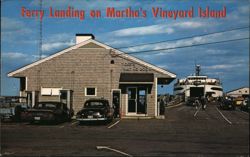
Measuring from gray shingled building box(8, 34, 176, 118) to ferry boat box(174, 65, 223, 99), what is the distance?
129 feet

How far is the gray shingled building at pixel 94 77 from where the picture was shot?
29.8 metres

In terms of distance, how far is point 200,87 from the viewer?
7000cm

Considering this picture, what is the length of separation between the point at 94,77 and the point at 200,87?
42.2 m

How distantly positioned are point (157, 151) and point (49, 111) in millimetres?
11515

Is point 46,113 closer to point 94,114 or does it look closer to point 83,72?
point 94,114

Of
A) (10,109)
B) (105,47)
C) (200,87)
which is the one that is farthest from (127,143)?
(200,87)

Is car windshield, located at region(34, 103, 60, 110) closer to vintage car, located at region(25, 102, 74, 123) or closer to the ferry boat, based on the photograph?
vintage car, located at region(25, 102, 74, 123)

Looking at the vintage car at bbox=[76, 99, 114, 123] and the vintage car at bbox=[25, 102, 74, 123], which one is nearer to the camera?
the vintage car at bbox=[76, 99, 114, 123]

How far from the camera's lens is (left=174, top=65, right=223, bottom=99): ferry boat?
6931 cm

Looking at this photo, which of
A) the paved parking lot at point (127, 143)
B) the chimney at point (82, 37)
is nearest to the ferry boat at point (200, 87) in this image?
the chimney at point (82, 37)

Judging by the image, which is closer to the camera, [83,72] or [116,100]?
[116,100]

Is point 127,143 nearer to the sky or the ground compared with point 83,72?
nearer to the ground

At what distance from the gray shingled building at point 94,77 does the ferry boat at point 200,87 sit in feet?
129

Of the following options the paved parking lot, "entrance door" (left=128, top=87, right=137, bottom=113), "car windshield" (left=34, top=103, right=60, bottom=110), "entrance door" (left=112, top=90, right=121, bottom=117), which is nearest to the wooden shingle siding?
"entrance door" (left=112, top=90, right=121, bottom=117)
